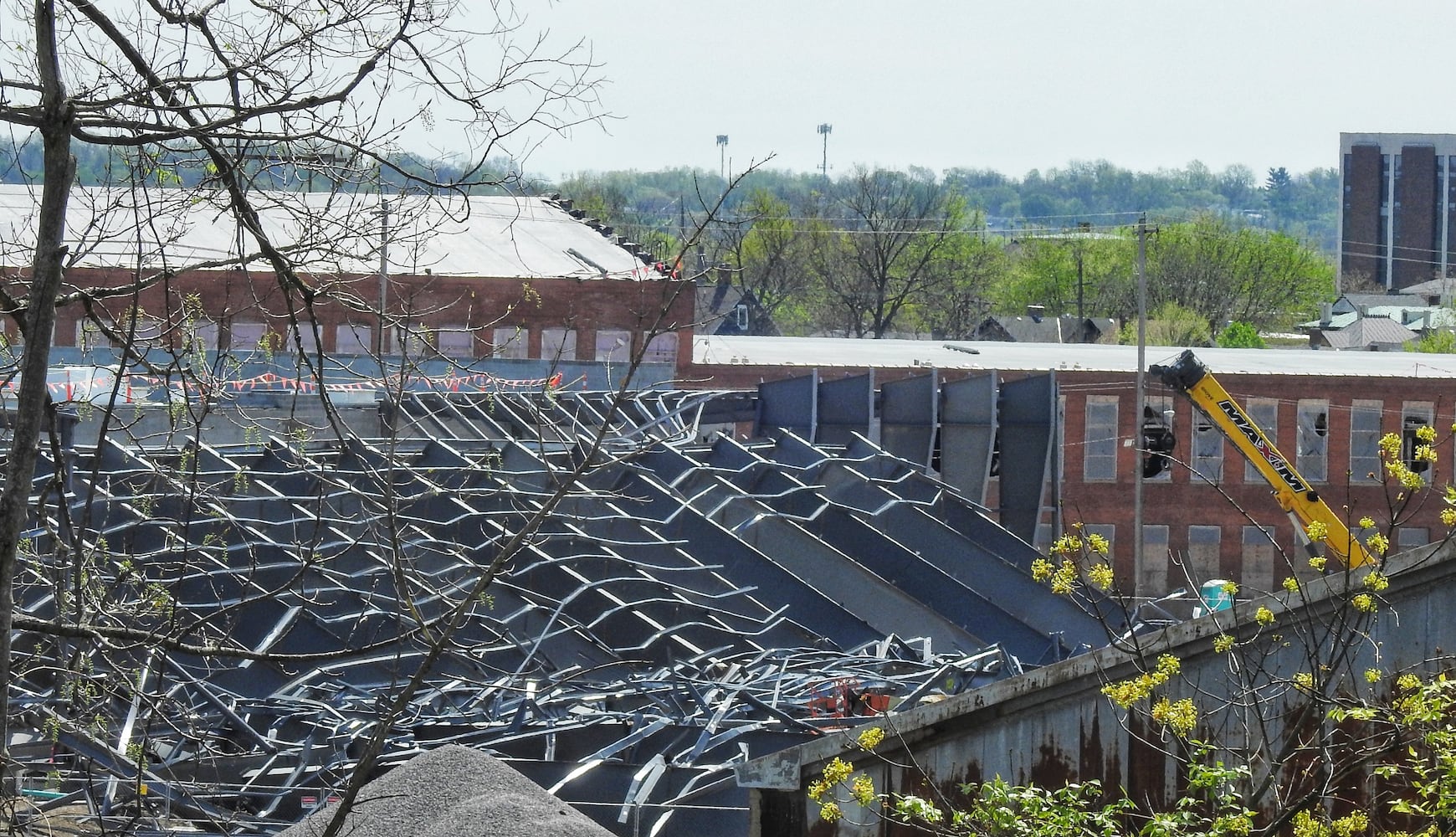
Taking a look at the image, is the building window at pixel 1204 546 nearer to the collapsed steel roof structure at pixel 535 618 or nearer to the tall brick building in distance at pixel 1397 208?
the collapsed steel roof structure at pixel 535 618

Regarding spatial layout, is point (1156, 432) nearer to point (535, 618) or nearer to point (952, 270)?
point (535, 618)

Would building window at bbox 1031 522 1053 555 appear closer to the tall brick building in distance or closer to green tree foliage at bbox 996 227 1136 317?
green tree foliage at bbox 996 227 1136 317

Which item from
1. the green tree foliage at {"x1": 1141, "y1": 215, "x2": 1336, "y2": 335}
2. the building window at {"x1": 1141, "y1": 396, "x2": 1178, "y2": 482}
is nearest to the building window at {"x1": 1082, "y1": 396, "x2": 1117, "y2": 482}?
the building window at {"x1": 1141, "y1": 396, "x2": 1178, "y2": 482}

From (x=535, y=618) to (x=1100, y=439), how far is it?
28293 millimetres

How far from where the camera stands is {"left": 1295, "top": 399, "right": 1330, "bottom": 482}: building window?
139 feet

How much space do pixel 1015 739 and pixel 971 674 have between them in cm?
519

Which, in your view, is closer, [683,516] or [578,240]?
[683,516]

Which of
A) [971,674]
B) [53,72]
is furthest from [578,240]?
[53,72]

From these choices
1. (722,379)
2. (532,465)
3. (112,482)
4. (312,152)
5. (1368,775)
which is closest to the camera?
(312,152)

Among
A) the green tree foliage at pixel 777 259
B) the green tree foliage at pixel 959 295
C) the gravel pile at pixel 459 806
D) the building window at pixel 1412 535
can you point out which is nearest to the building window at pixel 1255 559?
the building window at pixel 1412 535

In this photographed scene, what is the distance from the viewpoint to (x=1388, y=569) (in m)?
8.10

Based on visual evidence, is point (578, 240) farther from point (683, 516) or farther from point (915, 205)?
point (915, 205)

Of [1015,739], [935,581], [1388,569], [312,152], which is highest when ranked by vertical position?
[312,152]

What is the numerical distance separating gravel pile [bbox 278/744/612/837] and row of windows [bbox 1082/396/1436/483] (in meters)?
33.2
